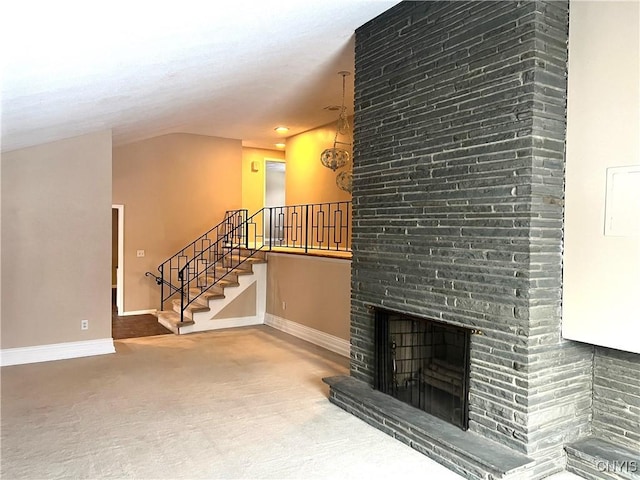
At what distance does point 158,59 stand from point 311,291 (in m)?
4.12

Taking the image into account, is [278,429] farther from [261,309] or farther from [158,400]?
[261,309]

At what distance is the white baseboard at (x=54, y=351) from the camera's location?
5.58 metres

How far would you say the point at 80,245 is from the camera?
5.97 meters

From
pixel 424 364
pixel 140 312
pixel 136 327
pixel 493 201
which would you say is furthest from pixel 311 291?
pixel 493 201

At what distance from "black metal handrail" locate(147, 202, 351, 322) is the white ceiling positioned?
98.5 inches

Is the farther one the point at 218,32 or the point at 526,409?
the point at 218,32

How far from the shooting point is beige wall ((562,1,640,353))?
9.23 ft

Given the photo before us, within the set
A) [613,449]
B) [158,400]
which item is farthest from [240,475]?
[613,449]

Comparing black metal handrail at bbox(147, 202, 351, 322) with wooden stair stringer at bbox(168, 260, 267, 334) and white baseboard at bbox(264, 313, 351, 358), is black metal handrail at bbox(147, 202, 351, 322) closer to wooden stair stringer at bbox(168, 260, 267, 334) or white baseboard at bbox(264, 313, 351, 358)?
wooden stair stringer at bbox(168, 260, 267, 334)

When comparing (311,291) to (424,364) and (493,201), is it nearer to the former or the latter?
(424,364)

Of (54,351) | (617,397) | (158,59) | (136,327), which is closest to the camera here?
(617,397)

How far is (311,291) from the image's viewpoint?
274 inches

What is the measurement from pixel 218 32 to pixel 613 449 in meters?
3.95

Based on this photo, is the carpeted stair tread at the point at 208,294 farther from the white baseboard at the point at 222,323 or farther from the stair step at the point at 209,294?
the white baseboard at the point at 222,323
